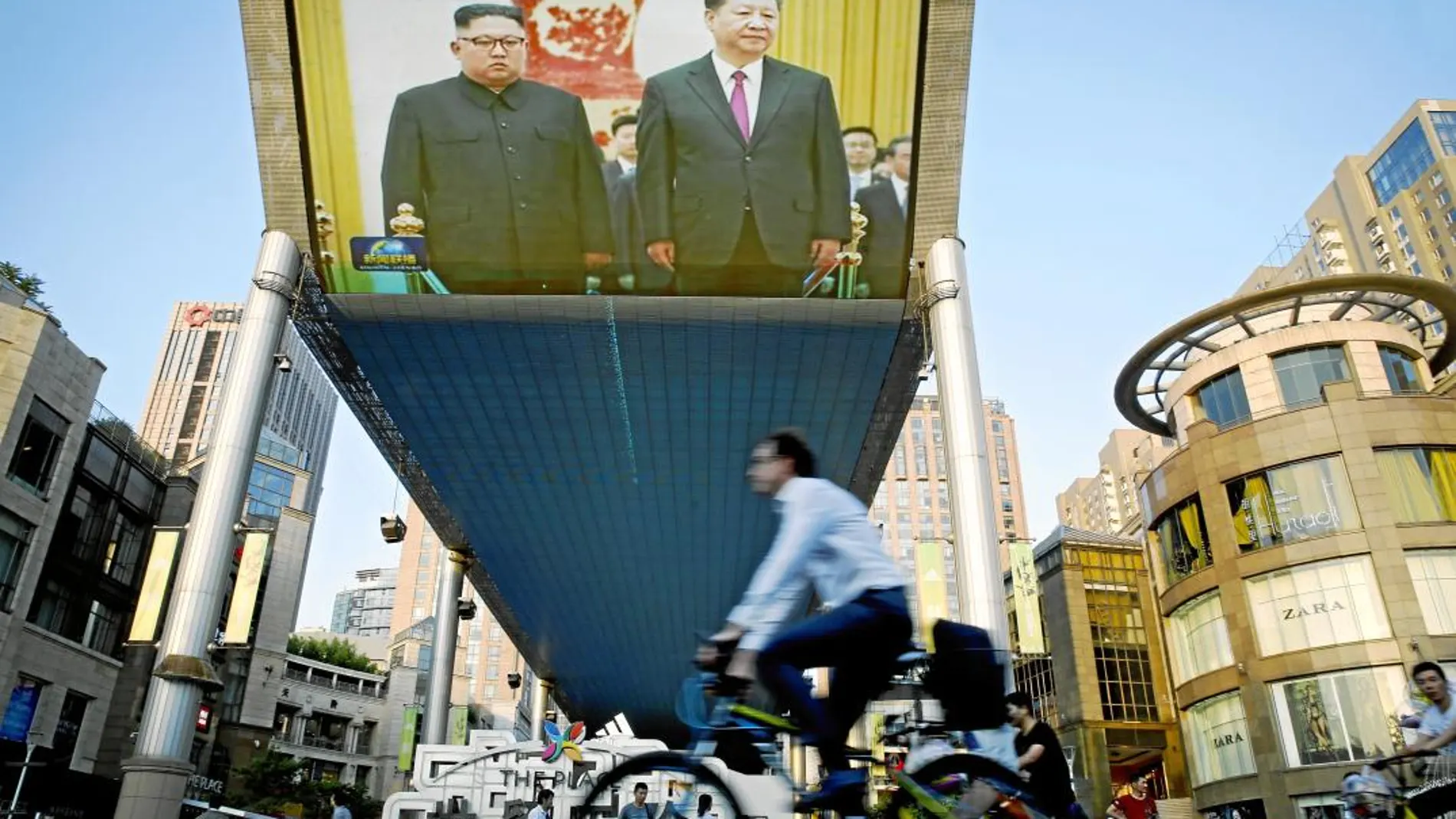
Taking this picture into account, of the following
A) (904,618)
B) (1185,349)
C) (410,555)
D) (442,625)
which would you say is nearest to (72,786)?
(442,625)

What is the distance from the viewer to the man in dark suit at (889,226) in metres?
17.8

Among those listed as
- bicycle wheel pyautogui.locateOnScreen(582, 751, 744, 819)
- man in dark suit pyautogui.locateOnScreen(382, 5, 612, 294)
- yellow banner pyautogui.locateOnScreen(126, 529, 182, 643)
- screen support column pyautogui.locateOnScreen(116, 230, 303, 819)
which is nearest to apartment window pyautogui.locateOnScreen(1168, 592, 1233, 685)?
man in dark suit pyautogui.locateOnScreen(382, 5, 612, 294)

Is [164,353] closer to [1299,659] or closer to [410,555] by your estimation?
[410,555]

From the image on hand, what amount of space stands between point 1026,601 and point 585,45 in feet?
44.0

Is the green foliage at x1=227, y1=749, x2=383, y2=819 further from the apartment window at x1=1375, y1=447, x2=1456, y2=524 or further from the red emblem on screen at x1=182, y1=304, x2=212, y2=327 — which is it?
the red emblem on screen at x1=182, y1=304, x2=212, y2=327

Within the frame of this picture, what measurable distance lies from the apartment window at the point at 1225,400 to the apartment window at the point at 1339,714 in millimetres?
8520

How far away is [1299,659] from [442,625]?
25655 millimetres

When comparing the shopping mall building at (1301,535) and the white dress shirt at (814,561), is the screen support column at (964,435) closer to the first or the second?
the white dress shirt at (814,561)

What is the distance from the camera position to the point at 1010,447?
123000mm

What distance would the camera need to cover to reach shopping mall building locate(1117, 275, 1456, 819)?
25547mm

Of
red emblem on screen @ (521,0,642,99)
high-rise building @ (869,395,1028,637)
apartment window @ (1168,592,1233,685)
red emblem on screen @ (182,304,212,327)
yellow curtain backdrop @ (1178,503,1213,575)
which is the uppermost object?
Result: red emblem on screen @ (182,304,212,327)

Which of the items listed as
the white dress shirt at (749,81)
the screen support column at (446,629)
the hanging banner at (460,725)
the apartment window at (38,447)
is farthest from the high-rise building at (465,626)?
the white dress shirt at (749,81)

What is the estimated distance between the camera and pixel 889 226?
18.3 m

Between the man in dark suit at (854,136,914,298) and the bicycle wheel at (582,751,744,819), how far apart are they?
14.8 metres
